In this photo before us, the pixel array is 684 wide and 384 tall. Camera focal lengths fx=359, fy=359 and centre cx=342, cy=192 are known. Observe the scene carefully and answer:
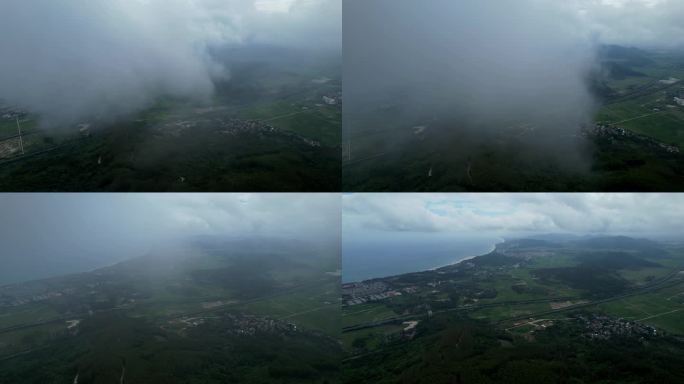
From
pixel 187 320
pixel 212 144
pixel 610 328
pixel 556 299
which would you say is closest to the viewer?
pixel 610 328

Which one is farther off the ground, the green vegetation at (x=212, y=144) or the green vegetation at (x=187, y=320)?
the green vegetation at (x=212, y=144)

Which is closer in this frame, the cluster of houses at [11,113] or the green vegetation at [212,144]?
the green vegetation at [212,144]

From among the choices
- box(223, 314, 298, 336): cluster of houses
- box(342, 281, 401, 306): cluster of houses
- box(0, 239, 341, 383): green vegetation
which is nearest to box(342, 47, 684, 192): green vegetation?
box(342, 281, 401, 306): cluster of houses

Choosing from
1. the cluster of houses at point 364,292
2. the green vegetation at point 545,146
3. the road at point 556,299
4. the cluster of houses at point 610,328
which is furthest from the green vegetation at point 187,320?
the cluster of houses at point 610,328

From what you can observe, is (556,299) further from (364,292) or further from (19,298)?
(19,298)

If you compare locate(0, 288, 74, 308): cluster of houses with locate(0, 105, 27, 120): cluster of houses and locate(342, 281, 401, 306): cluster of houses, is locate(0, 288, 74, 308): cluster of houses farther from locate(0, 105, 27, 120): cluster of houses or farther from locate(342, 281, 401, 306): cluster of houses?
locate(342, 281, 401, 306): cluster of houses

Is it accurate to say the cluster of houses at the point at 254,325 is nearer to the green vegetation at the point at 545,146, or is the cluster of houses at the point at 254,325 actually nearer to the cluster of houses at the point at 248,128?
the green vegetation at the point at 545,146

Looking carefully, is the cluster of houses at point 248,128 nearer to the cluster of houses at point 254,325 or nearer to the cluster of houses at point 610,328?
the cluster of houses at point 254,325

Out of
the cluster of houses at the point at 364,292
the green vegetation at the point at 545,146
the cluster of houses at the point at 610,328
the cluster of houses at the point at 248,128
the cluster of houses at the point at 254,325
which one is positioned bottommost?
the cluster of houses at the point at 610,328

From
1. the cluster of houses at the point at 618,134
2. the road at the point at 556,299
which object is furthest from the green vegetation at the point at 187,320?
the cluster of houses at the point at 618,134

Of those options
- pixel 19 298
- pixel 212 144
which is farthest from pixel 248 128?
pixel 19 298

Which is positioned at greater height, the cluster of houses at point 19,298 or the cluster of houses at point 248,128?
the cluster of houses at point 248,128
